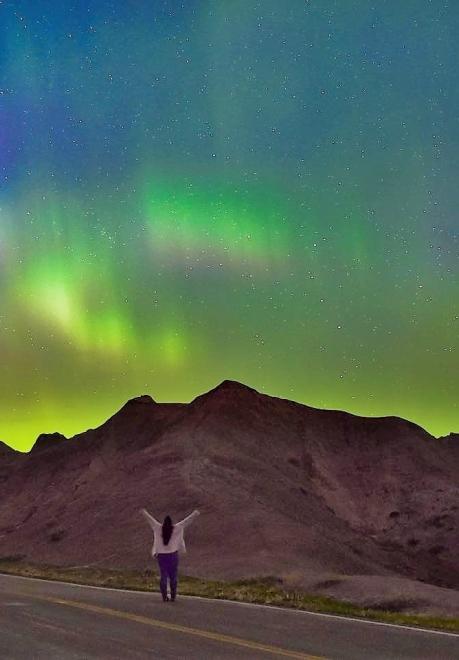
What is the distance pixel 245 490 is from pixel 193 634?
72.3 meters

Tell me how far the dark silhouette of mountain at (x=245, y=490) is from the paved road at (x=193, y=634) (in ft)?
122

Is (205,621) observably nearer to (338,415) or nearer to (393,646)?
(393,646)

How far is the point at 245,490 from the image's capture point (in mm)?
83875

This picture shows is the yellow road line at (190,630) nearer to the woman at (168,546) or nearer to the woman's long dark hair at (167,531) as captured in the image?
the woman at (168,546)

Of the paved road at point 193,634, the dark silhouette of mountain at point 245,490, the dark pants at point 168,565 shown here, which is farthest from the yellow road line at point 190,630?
the dark silhouette of mountain at point 245,490

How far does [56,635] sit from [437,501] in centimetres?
9017

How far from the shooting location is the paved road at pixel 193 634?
1065 cm

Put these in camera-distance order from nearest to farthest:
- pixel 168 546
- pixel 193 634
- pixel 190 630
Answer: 1. pixel 193 634
2. pixel 190 630
3. pixel 168 546

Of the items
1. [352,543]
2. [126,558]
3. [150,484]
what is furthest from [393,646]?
[150,484]

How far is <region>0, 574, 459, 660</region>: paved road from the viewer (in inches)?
419

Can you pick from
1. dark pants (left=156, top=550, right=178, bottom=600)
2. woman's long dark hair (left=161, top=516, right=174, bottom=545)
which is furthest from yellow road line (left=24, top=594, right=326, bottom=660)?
woman's long dark hair (left=161, top=516, right=174, bottom=545)

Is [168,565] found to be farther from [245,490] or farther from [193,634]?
[245,490]

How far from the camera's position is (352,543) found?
7900 cm

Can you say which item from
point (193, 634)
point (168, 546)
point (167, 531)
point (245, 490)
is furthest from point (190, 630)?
point (245, 490)
